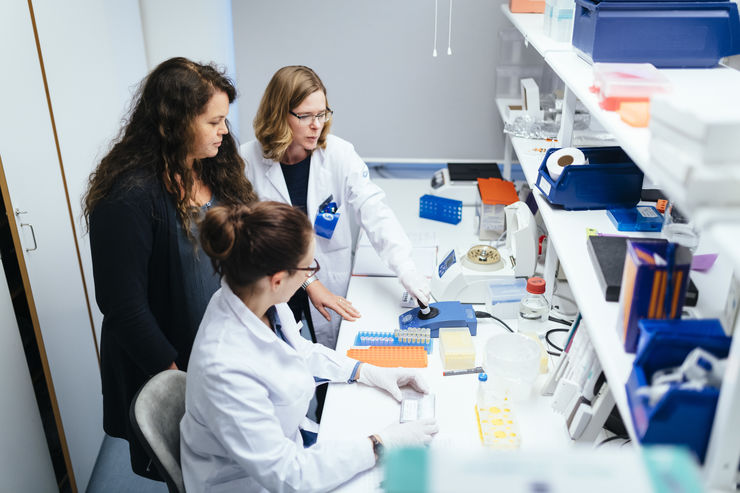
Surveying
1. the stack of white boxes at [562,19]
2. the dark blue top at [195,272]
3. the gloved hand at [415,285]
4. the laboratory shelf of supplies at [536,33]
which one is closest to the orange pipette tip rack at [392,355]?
the gloved hand at [415,285]

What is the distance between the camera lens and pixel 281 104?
209 cm

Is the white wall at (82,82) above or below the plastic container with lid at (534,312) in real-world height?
above

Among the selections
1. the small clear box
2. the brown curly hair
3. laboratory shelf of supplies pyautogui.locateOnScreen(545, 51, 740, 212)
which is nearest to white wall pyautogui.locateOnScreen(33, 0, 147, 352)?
the brown curly hair

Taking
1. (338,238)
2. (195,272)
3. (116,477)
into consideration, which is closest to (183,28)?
(338,238)

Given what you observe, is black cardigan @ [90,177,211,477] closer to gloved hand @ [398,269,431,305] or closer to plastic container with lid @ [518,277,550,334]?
gloved hand @ [398,269,431,305]

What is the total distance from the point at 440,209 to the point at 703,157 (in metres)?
2.07

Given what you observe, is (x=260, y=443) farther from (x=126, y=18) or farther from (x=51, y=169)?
(x=126, y=18)

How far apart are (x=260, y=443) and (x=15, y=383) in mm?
1061

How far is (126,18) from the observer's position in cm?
295

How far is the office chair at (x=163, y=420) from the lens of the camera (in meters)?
1.35

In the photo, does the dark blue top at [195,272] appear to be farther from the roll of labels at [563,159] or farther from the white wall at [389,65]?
the white wall at [389,65]

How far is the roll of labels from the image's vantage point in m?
1.83

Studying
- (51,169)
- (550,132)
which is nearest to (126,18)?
(51,169)

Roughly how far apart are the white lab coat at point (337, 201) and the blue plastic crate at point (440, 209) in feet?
2.16
